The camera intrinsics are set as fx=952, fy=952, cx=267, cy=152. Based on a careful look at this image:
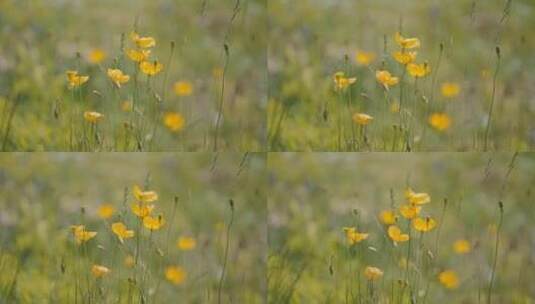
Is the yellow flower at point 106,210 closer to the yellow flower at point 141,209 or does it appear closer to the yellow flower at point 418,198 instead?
the yellow flower at point 141,209

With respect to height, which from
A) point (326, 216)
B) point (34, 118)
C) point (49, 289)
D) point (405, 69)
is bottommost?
point (49, 289)

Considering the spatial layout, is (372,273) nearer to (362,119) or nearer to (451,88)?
(362,119)

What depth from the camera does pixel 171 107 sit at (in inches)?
109

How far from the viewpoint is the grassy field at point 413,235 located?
109 inches

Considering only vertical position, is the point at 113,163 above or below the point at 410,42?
below

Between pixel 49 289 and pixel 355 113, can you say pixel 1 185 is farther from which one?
pixel 355 113

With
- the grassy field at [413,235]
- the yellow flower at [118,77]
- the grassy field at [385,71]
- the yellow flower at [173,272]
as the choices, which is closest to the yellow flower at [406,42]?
the grassy field at [385,71]

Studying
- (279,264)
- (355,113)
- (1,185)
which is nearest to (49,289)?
(1,185)

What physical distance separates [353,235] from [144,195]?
616 millimetres

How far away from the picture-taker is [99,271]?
274cm

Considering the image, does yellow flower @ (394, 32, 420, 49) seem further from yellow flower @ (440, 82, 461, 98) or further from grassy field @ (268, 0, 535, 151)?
yellow flower @ (440, 82, 461, 98)

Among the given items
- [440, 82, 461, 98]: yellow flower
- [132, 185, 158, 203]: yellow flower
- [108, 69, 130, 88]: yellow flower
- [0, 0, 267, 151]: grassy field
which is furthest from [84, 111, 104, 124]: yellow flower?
[440, 82, 461, 98]: yellow flower

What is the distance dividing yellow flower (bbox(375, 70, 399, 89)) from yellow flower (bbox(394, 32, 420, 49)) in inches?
3.6

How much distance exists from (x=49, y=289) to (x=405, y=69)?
121 centimetres
